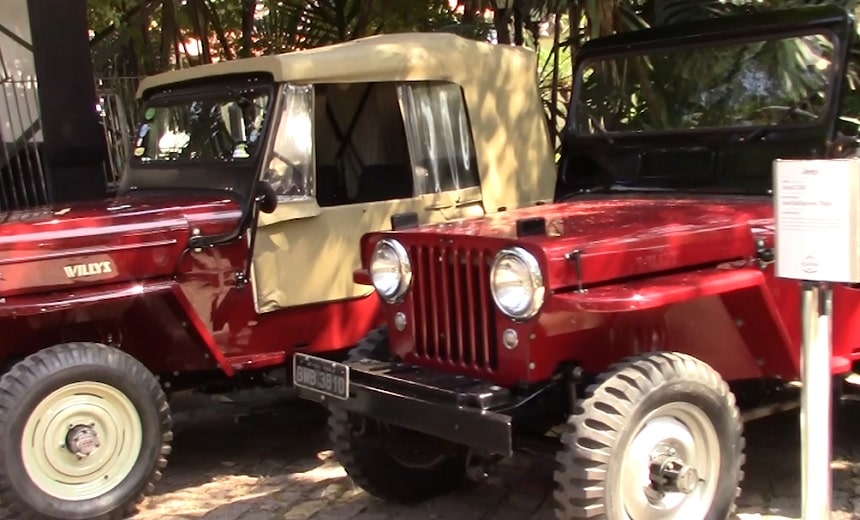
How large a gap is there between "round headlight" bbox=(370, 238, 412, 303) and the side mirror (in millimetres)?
880

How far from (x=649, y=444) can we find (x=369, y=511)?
4.66ft

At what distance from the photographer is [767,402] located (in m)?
4.17

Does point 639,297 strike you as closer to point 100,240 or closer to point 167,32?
point 100,240

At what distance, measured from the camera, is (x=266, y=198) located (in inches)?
184

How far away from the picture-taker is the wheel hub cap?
13.8 feet

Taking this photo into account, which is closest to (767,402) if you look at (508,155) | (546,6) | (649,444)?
(649,444)

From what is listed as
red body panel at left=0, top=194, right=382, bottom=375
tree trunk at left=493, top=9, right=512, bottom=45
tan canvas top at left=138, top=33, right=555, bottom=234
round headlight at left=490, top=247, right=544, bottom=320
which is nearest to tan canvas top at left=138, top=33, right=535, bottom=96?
tan canvas top at left=138, top=33, right=555, bottom=234

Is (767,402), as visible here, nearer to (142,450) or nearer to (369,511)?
(369,511)

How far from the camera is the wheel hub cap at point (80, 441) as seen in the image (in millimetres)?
4195

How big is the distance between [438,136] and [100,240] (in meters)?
1.89

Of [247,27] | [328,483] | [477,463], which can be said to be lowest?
[328,483]

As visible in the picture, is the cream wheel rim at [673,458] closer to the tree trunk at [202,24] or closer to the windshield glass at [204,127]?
the windshield glass at [204,127]

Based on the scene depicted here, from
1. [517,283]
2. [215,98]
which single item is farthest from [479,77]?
[517,283]

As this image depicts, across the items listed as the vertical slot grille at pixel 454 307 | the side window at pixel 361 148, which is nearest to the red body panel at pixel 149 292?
the side window at pixel 361 148
